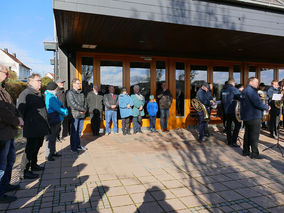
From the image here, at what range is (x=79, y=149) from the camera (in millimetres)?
5691

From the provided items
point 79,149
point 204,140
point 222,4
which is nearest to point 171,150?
point 204,140

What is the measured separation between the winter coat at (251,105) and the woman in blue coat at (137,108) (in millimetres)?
3785

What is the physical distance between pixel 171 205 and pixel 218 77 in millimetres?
8209

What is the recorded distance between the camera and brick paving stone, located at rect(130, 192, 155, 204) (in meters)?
3.02

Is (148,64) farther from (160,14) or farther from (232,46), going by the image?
(160,14)

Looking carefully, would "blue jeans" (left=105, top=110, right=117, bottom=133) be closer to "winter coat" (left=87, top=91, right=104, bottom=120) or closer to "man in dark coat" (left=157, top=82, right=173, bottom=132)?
"winter coat" (left=87, top=91, right=104, bottom=120)

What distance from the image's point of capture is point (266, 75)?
10867 millimetres

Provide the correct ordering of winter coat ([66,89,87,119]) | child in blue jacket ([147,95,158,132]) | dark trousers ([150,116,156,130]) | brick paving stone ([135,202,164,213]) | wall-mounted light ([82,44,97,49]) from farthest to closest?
dark trousers ([150,116,156,130]) → child in blue jacket ([147,95,158,132]) → wall-mounted light ([82,44,97,49]) → winter coat ([66,89,87,119]) → brick paving stone ([135,202,164,213])

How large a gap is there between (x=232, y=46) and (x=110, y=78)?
457 cm

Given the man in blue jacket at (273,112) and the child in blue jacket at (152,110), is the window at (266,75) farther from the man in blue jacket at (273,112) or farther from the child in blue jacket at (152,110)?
the child in blue jacket at (152,110)

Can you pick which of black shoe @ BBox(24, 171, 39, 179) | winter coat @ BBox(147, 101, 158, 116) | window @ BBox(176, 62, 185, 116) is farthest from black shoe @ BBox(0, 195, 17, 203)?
window @ BBox(176, 62, 185, 116)

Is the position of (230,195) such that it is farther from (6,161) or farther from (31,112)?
(31,112)

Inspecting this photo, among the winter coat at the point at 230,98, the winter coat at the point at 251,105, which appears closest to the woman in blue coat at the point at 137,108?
the winter coat at the point at 230,98

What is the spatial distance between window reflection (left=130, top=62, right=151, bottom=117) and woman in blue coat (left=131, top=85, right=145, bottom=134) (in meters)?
0.53
